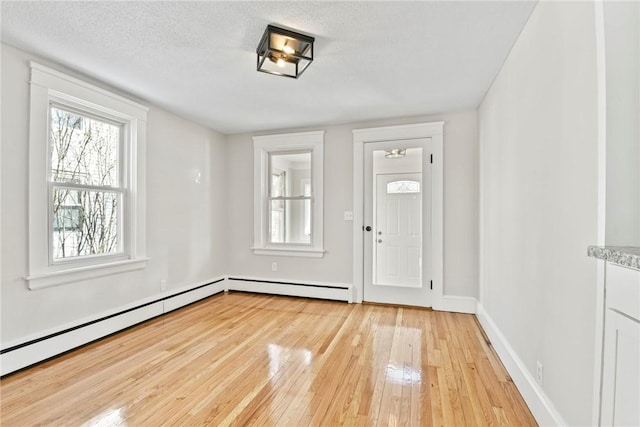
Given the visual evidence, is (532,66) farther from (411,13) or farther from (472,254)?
(472,254)

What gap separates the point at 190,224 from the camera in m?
3.99

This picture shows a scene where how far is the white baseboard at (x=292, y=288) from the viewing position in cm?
406

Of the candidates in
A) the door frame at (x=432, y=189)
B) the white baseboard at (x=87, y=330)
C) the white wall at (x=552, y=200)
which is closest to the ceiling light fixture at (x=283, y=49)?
the white wall at (x=552, y=200)

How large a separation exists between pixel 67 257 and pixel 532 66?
3.80 meters

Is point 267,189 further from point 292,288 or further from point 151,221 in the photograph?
point 151,221

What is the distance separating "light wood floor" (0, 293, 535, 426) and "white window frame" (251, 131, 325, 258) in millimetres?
1257

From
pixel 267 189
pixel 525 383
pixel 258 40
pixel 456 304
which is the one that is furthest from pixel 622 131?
pixel 267 189

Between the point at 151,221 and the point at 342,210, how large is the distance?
2.32 meters

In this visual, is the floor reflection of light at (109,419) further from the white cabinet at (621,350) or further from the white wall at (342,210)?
the white wall at (342,210)

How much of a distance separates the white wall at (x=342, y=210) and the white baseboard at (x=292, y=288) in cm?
8

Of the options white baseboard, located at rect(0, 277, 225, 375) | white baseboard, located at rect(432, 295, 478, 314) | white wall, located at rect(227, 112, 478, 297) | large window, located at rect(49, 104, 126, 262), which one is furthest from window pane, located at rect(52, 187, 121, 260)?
white baseboard, located at rect(432, 295, 478, 314)

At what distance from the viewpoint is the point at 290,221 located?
4473mm

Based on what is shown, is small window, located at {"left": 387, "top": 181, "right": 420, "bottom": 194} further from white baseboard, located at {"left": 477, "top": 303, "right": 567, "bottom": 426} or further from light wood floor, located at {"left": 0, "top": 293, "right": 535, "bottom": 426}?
white baseboard, located at {"left": 477, "top": 303, "right": 567, "bottom": 426}

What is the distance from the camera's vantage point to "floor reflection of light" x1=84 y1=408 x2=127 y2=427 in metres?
1.66
